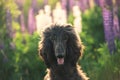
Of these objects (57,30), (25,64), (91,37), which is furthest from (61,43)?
(91,37)

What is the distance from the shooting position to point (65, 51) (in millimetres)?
9930

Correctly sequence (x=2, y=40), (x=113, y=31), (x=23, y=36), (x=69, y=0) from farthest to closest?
(x=69, y=0) → (x=23, y=36) → (x=2, y=40) → (x=113, y=31)

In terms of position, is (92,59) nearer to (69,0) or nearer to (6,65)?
(6,65)

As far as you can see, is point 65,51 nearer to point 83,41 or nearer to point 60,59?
point 60,59

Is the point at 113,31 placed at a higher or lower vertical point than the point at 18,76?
higher

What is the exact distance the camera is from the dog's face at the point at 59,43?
32.0 ft

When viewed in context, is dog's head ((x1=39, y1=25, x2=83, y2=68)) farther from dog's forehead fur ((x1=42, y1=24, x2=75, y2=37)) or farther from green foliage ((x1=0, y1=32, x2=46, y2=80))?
green foliage ((x1=0, y1=32, x2=46, y2=80))

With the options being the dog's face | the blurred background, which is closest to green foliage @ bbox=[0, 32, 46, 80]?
the blurred background

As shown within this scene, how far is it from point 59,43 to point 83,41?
21.1 feet

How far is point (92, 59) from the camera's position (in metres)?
15.9

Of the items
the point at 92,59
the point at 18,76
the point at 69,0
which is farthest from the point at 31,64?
the point at 69,0

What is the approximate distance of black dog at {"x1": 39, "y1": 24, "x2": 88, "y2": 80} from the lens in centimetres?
1000

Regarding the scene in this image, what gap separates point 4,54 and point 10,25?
1.01m

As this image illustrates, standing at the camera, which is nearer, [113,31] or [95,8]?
[113,31]
